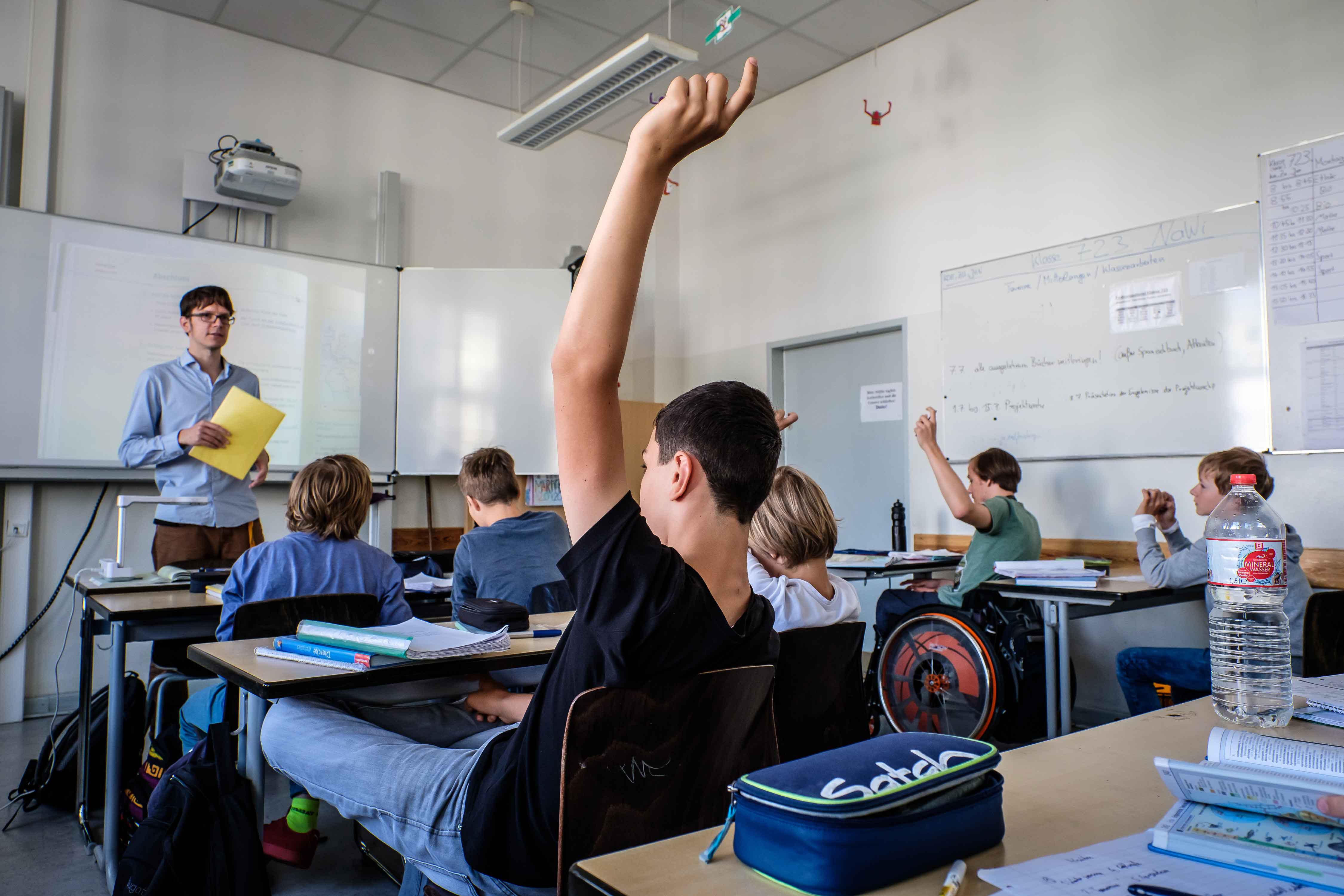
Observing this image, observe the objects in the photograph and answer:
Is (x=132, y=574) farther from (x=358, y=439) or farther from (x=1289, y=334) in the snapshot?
(x=1289, y=334)

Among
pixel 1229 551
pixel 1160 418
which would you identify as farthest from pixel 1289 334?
pixel 1229 551

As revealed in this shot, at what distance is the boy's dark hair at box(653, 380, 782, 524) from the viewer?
104cm

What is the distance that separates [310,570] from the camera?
2078mm

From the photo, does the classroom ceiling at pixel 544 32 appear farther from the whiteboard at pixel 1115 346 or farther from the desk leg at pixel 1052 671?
the desk leg at pixel 1052 671

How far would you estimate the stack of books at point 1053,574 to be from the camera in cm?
277

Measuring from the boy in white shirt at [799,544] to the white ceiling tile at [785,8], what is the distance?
340 cm

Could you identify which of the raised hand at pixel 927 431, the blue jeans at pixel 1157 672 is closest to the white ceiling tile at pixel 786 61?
the raised hand at pixel 927 431

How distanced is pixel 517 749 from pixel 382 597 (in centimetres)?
127

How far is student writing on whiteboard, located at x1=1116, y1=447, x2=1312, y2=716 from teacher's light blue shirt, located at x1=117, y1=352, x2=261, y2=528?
3.38 m

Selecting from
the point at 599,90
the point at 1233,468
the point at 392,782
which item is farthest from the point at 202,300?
the point at 1233,468

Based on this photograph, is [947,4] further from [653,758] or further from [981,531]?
[653,758]

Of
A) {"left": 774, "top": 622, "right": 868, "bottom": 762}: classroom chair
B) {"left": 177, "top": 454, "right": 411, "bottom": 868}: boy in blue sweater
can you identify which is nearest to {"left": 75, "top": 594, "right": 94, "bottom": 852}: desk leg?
{"left": 177, "top": 454, "right": 411, "bottom": 868}: boy in blue sweater

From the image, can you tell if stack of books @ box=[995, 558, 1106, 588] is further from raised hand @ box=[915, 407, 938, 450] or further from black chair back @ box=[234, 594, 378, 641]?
black chair back @ box=[234, 594, 378, 641]

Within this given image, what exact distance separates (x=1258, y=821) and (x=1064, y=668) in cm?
223
